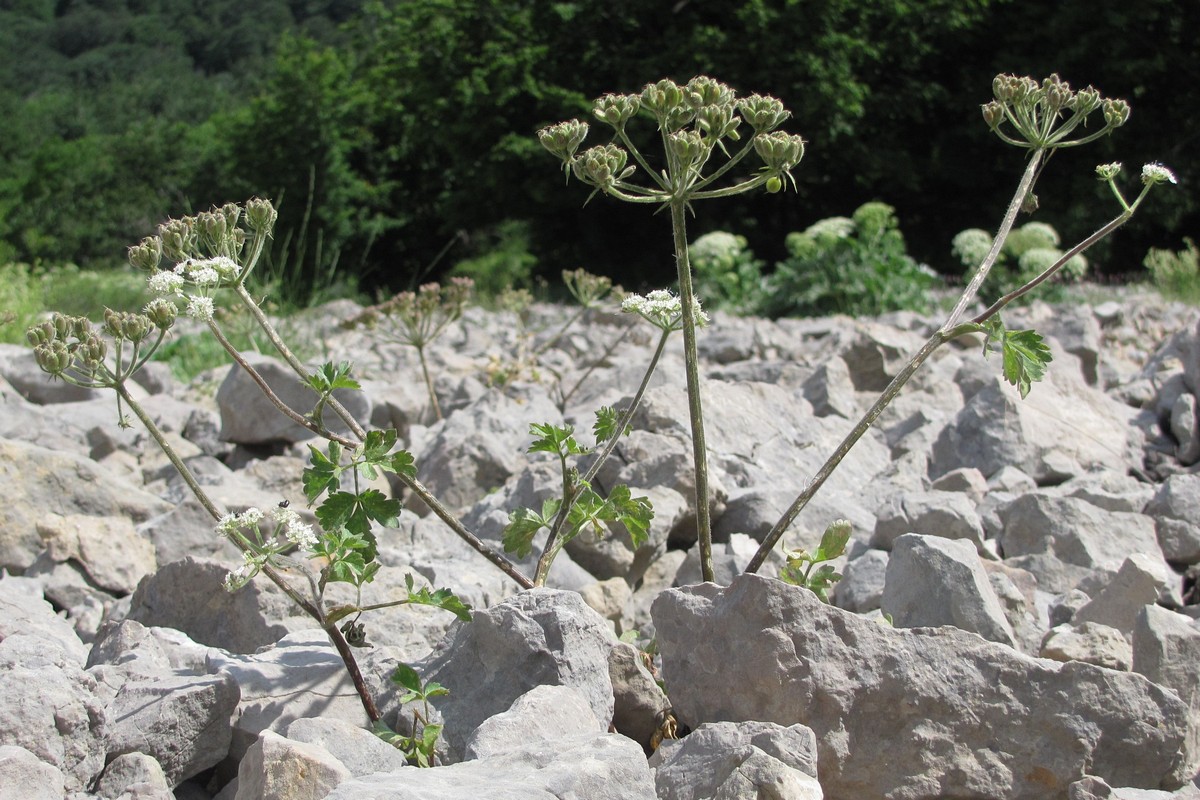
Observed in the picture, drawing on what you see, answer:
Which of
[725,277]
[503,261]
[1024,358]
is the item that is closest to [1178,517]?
[1024,358]

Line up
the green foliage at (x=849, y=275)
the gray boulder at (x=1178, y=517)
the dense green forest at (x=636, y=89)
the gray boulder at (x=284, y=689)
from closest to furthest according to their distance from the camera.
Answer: the gray boulder at (x=284, y=689) < the gray boulder at (x=1178, y=517) < the green foliage at (x=849, y=275) < the dense green forest at (x=636, y=89)

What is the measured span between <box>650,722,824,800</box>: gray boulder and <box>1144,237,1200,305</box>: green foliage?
A: 10.0 m

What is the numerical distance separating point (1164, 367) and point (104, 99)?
51.7 meters

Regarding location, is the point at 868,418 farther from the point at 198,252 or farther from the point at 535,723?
the point at 198,252

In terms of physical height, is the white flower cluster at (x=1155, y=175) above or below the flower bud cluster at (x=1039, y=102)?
below

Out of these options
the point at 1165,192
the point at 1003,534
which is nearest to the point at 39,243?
the point at 1165,192

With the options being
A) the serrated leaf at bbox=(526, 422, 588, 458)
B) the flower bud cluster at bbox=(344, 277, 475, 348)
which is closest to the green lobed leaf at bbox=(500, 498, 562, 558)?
the serrated leaf at bbox=(526, 422, 588, 458)

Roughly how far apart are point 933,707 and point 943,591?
0.47 metres

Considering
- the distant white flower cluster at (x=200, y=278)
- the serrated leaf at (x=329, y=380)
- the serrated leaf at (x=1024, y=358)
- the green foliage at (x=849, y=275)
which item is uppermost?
the serrated leaf at (x=1024, y=358)

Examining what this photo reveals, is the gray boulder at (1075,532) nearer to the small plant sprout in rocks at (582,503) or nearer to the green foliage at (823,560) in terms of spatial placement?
the green foliage at (823,560)

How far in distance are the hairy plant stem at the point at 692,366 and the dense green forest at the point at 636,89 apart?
43.3 feet

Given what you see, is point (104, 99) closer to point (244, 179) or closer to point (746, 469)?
point (244, 179)

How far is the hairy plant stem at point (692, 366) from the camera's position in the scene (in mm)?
2248

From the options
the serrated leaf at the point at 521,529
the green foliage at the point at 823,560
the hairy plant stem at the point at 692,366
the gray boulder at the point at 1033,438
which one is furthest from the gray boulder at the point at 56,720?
the gray boulder at the point at 1033,438
